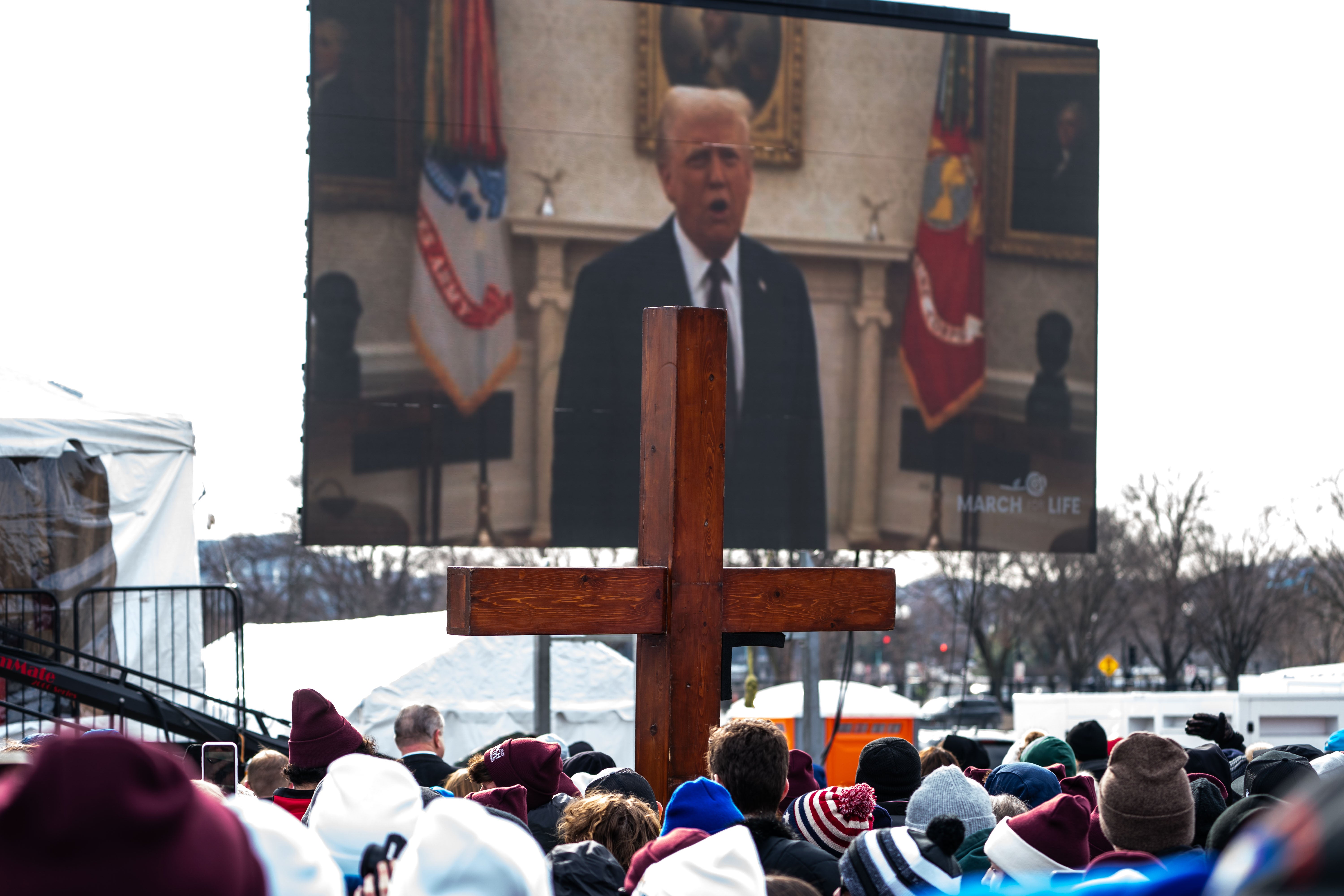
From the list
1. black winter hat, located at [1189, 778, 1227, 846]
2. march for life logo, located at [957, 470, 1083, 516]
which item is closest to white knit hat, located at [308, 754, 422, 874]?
black winter hat, located at [1189, 778, 1227, 846]

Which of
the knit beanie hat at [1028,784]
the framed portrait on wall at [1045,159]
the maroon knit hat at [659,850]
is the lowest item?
the knit beanie hat at [1028,784]

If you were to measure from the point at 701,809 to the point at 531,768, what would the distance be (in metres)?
1.42

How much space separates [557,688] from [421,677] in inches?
80.8

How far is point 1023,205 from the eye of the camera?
16.2m

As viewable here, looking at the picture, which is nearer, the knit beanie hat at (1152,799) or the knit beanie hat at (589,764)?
the knit beanie hat at (1152,799)

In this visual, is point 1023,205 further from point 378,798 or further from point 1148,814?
point 378,798

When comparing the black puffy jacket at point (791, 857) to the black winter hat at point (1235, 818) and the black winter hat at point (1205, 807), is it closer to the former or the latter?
the black winter hat at point (1235, 818)

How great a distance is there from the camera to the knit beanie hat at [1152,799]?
11.9 feet

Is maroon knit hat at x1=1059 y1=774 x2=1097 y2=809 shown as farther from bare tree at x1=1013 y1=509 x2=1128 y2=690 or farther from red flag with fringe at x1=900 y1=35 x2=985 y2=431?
bare tree at x1=1013 y1=509 x2=1128 y2=690

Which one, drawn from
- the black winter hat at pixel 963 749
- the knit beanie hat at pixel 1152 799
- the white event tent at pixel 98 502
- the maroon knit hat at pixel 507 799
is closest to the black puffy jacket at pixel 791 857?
the maroon knit hat at pixel 507 799

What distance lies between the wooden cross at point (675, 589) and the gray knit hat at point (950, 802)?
35.1 inches

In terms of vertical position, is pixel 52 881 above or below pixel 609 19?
below

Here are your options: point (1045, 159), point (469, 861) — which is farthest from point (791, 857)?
point (1045, 159)

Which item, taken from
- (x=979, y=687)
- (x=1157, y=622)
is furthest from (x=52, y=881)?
(x=979, y=687)
